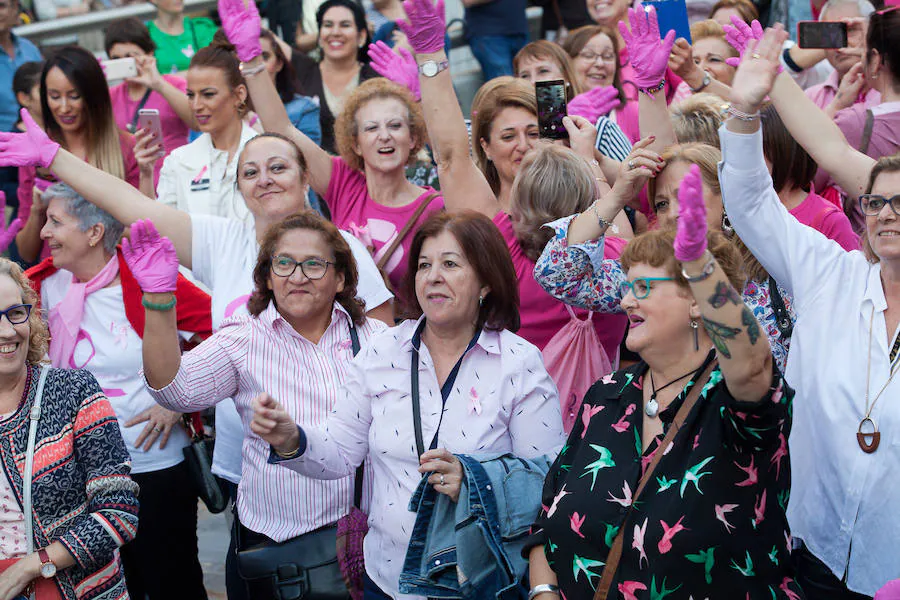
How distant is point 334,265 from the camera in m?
3.73

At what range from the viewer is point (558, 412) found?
10.5 feet

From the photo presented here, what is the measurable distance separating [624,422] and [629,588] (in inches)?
16.1

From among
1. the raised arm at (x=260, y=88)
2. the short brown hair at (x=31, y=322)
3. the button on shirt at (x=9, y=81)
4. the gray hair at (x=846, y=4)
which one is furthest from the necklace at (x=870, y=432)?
the button on shirt at (x=9, y=81)

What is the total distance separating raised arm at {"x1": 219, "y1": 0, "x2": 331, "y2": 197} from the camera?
491cm

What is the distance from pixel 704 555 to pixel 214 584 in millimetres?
3339

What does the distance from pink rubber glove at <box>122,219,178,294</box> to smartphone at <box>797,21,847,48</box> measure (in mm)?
2961

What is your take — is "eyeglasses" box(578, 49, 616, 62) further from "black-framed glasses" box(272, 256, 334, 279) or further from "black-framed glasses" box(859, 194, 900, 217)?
"black-framed glasses" box(859, 194, 900, 217)

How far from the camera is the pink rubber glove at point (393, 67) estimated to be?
16.7ft

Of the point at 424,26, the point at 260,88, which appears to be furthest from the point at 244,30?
the point at 424,26

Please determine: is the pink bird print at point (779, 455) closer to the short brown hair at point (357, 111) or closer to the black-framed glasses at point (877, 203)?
the black-framed glasses at point (877, 203)

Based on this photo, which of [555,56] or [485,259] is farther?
[555,56]

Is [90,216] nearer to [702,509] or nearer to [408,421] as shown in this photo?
[408,421]

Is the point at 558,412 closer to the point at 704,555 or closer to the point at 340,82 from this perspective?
the point at 704,555

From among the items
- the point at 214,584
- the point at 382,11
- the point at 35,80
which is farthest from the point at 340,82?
the point at 214,584
